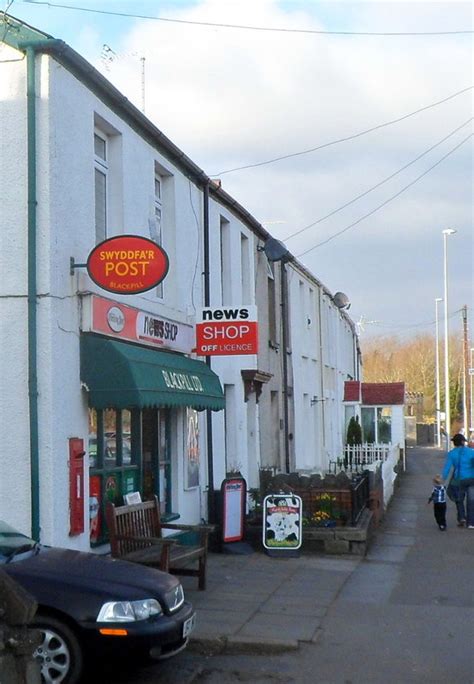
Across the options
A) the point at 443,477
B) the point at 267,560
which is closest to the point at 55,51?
the point at 267,560

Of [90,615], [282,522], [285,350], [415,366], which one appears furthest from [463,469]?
[415,366]

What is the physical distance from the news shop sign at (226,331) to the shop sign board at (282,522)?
2.30 m

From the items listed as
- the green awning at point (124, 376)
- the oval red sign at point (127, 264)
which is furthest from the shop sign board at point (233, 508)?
the oval red sign at point (127, 264)

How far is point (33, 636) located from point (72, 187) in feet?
18.8

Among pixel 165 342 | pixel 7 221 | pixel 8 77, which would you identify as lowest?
pixel 165 342

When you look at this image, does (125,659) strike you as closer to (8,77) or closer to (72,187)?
(72,187)

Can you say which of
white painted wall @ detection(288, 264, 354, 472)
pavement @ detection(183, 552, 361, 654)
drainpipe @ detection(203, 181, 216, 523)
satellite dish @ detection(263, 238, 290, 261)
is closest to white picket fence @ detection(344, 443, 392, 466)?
white painted wall @ detection(288, 264, 354, 472)

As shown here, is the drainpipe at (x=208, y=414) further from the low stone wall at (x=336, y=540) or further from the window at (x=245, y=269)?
the window at (x=245, y=269)

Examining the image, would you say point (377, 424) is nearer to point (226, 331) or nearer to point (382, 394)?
point (382, 394)

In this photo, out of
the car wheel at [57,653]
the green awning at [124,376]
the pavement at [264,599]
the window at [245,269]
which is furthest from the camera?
the window at [245,269]

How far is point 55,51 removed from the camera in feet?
33.7

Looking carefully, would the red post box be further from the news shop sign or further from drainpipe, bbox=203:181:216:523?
drainpipe, bbox=203:181:216:523

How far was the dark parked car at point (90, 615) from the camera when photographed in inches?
284

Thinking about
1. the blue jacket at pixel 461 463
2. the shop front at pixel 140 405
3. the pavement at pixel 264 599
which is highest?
the shop front at pixel 140 405
